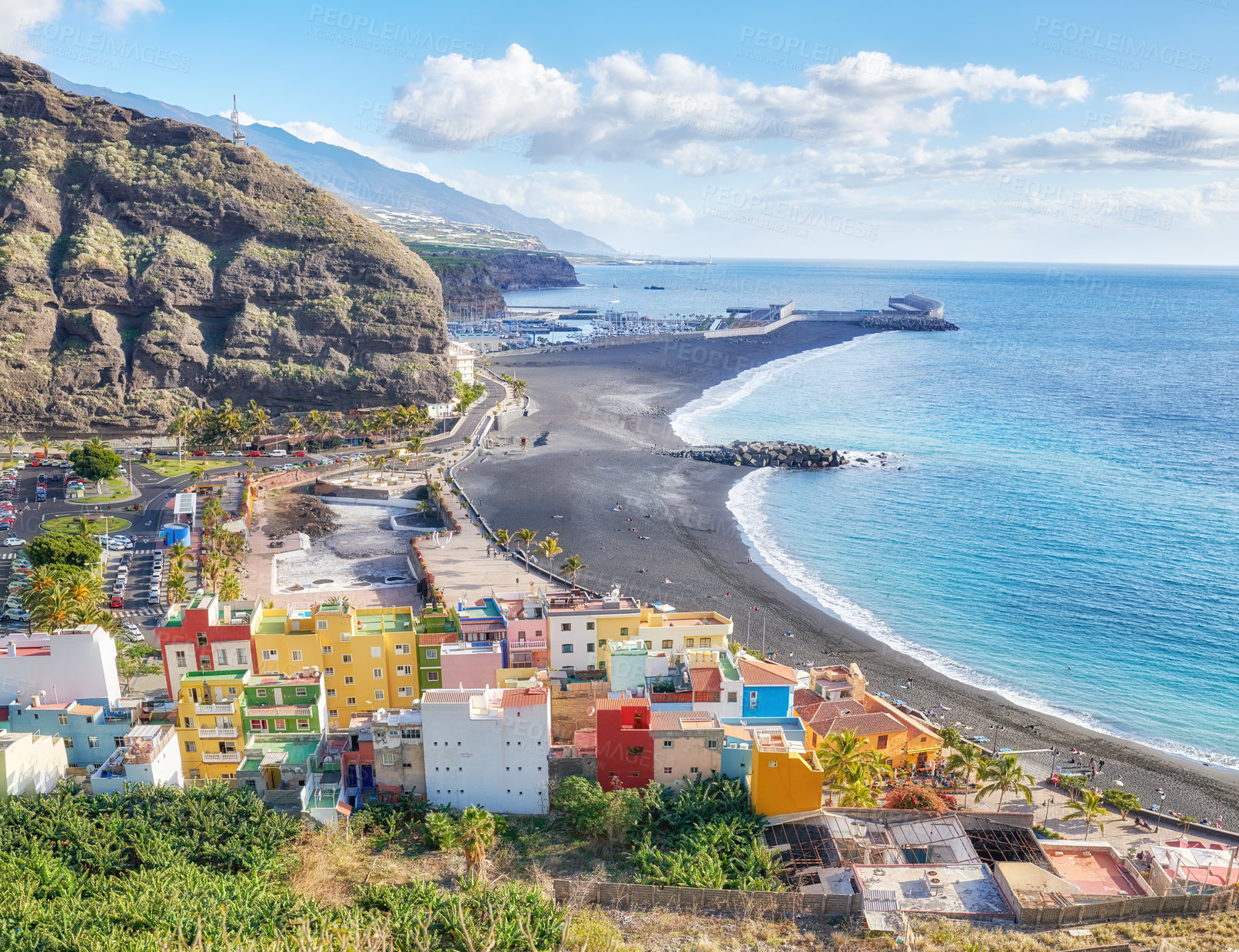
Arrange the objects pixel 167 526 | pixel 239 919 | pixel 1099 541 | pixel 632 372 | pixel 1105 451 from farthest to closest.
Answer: pixel 632 372, pixel 1105 451, pixel 1099 541, pixel 167 526, pixel 239 919

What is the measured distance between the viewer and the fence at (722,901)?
89.0ft

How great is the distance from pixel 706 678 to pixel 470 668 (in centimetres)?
1034

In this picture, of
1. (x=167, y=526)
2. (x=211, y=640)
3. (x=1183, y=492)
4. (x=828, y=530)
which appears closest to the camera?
(x=211, y=640)

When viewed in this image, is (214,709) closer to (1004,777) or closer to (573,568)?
(573,568)

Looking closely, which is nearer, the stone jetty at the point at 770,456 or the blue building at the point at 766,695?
the blue building at the point at 766,695

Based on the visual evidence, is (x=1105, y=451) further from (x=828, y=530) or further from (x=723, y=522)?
(x=723, y=522)

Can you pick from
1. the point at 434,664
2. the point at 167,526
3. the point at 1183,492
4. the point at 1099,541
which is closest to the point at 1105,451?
the point at 1183,492

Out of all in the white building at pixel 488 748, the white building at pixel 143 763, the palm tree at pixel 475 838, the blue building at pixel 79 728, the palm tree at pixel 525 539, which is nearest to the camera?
the palm tree at pixel 475 838

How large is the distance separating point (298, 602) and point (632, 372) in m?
93.0

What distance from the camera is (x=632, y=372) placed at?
142 metres

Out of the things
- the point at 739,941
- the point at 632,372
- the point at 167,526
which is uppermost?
the point at 632,372

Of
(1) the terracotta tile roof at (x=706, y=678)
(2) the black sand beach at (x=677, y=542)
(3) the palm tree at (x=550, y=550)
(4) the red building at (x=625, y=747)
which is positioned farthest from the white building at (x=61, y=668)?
(2) the black sand beach at (x=677, y=542)

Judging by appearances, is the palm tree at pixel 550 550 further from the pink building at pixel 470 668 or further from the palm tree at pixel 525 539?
the pink building at pixel 470 668

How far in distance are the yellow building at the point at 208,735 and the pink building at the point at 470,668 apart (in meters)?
8.39
